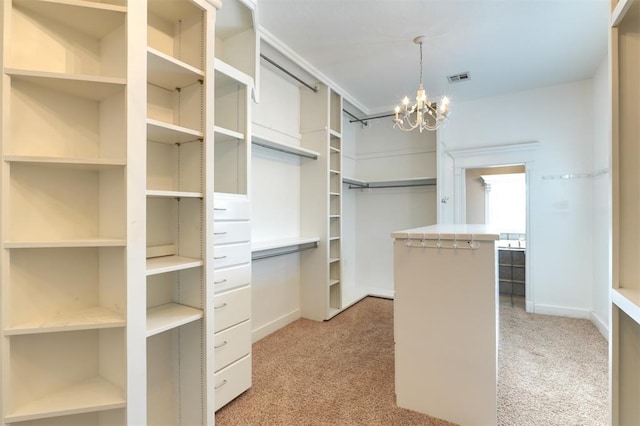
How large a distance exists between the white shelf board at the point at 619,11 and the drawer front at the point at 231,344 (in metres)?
2.39

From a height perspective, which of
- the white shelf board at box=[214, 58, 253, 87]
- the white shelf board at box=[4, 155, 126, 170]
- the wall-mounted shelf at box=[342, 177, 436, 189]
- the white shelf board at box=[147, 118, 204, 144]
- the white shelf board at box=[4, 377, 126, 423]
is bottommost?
the white shelf board at box=[4, 377, 126, 423]

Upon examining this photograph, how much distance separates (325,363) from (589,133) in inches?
163

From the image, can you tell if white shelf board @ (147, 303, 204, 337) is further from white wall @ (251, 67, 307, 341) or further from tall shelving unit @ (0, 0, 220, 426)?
white wall @ (251, 67, 307, 341)

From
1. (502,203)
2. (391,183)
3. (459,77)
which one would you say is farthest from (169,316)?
(502,203)

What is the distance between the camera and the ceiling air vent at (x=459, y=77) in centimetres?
365

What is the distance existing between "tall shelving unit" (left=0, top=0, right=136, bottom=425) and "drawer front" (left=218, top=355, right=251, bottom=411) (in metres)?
0.73

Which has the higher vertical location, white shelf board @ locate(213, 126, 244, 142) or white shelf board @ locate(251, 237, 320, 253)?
white shelf board @ locate(213, 126, 244, 142)

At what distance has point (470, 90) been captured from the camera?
411cm

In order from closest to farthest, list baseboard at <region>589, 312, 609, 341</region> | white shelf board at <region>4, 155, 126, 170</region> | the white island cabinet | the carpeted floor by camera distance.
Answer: white shelf board at <region>4, 155, 126, 170</region> → the white island cabinet → the carpeted floor → baseboard at <region>589, 312, 609, 341</region>

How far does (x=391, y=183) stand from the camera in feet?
16.3

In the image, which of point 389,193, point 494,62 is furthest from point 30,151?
point 389,193

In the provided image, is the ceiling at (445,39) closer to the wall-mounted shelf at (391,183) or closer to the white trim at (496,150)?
the white trim at (496,150)

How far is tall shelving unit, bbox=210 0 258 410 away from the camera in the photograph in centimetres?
202

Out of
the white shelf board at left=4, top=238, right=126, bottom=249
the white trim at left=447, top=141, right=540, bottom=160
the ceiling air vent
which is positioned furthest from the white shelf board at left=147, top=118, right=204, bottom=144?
the white trim at left=447, top=141, right=540, bottom=160
